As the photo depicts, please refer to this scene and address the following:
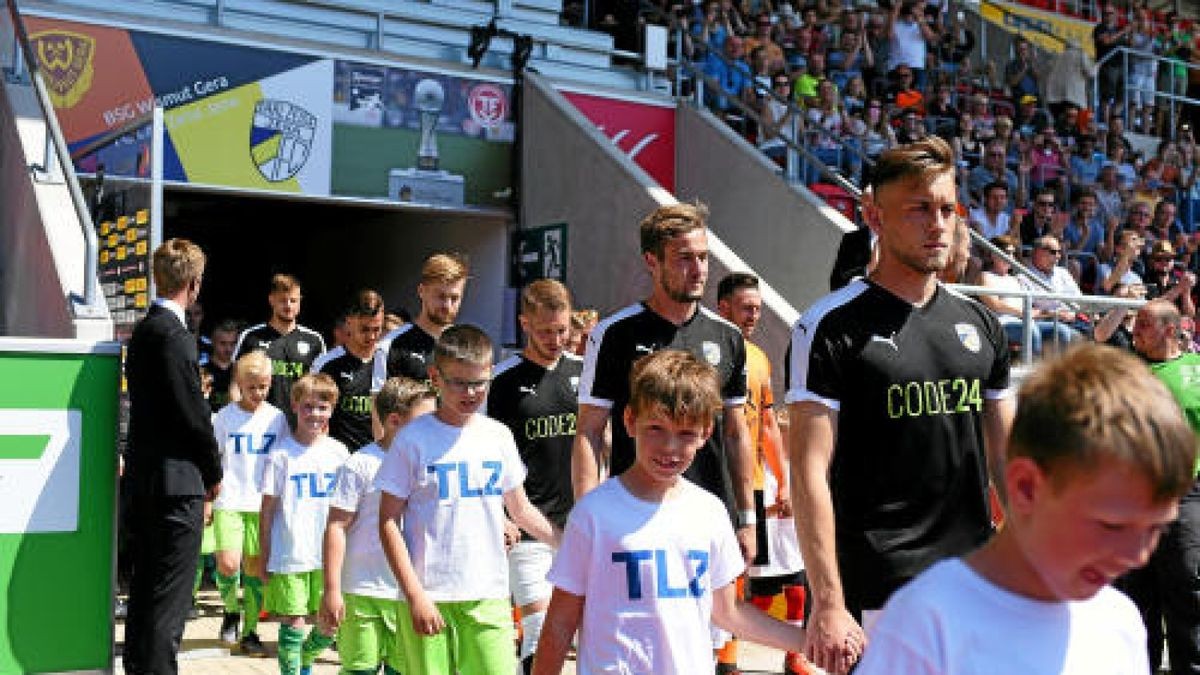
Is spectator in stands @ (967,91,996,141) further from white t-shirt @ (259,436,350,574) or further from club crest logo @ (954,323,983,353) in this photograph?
club crest logo @ (954,323,983,353)

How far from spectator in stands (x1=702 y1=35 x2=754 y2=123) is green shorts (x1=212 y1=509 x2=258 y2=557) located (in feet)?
29.9

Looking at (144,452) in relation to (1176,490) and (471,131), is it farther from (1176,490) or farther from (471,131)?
(471,131)

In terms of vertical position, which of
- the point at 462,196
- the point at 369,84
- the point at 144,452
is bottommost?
the point at 144,452

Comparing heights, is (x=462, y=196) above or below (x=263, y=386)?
above

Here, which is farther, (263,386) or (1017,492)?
(263,386)

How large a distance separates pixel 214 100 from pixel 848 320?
34.5 feet

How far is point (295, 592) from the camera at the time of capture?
7875 millimetres

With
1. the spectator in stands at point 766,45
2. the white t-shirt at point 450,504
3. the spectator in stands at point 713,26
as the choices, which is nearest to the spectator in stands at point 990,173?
the spectator in stands at point 766,45

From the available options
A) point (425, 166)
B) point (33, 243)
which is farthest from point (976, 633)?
point (425, 166)

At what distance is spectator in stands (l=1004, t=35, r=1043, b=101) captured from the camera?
22469mm

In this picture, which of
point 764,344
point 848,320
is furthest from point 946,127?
point 848,320

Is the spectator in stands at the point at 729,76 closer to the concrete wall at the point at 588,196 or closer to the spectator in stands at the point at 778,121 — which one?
the spectator in stands at the point at 778,121

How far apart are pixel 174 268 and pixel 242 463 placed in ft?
9.77

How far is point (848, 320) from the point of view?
391cm
